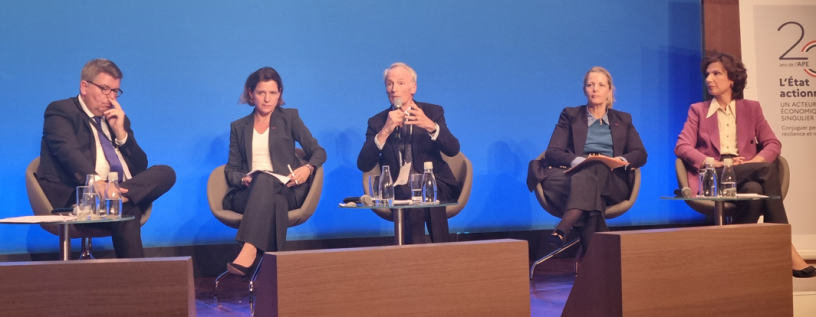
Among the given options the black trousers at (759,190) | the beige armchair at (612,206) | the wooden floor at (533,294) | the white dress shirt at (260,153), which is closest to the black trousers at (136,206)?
the wooden floor at (533,294)

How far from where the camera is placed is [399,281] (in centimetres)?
185

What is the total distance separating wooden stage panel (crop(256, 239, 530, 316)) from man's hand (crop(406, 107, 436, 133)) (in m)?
2.00

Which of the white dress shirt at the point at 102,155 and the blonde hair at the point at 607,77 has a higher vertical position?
the blonde hair at the point at 607,77

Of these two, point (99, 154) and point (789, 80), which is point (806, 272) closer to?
point (789, 80)

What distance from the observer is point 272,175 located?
3916 mm

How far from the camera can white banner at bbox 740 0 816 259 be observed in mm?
5016

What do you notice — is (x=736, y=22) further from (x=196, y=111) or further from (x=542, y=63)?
(x=196, y=111)

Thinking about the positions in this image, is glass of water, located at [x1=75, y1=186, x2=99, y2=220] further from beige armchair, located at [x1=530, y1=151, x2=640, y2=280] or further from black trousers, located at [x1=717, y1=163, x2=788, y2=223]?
black trousers, located at [x1=717, y1=163, x2=788, y2=223]

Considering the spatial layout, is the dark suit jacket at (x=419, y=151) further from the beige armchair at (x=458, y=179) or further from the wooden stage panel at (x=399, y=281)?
the wooden stage panel at (x=399, y=281)

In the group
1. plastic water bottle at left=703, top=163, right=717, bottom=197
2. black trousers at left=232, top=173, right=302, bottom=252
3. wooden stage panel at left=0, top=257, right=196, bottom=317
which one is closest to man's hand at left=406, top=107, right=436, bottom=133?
black trousers at left=232, top=173, right=302, bottom=252

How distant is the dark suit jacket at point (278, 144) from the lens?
4.27 metres

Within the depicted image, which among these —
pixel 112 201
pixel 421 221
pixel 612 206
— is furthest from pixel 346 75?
pixel 112 201

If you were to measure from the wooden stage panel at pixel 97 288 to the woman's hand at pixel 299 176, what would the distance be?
227 centimetres

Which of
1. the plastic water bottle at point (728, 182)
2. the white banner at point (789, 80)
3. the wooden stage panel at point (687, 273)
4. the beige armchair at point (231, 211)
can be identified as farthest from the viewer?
the white banner at point (789, 80)
